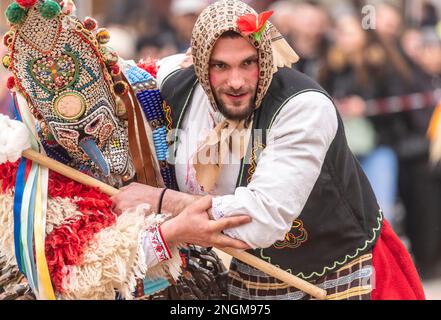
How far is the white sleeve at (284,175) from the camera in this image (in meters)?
4.25

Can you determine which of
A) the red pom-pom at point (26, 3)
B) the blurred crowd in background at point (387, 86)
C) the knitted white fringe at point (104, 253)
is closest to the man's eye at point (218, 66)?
the knitted white fringe at point (104, 253)

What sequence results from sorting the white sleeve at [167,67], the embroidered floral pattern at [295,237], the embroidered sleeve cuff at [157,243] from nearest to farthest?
the embroidered sleeve cuff at [157,243] → the embroidered floral pattern at [295,237] → the white sleeve at [167,67]

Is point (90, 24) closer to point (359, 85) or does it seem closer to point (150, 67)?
point (150, 67)

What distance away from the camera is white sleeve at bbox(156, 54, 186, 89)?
4793 mm

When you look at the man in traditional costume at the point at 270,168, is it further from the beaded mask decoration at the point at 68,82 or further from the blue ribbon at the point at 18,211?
the blue ribbon at the point at 18,211

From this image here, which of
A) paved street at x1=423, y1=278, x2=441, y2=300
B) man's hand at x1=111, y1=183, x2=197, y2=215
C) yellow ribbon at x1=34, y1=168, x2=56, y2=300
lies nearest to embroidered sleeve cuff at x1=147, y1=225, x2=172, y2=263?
man's hand at x1=111, y1=183, x2=197, y2=215

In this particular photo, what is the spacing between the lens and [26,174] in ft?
14.4

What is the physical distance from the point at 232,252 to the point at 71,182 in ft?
2.39

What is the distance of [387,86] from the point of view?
25.5 ft

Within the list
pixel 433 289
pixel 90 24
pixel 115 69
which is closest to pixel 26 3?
pixel 90 24

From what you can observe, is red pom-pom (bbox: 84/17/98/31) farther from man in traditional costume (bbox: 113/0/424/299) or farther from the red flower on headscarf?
the red flower on headscarf

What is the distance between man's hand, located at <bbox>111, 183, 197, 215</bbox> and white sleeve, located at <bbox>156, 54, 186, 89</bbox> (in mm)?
539

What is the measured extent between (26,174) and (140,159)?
51cm
